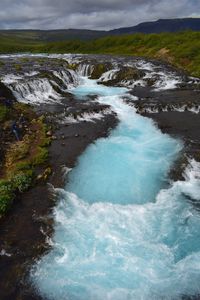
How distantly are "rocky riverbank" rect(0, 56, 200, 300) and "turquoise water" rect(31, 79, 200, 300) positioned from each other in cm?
94

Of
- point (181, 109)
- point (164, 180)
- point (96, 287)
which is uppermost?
point (181, 109)

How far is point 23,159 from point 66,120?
11492 mm

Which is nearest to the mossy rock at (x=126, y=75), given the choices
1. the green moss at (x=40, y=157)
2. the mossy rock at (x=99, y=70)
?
the mossy rock at (x=99, y=70)

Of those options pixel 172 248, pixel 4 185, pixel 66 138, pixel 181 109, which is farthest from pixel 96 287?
pixel 181 109

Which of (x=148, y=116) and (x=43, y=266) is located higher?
(x=148, y=116)

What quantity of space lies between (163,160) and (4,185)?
13.4m

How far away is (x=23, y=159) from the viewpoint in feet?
89.5

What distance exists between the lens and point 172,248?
680 inches

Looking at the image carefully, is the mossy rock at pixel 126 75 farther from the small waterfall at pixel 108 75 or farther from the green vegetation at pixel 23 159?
the green vegetation at pixel 23 159

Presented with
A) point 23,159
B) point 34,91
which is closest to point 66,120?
point 23,159

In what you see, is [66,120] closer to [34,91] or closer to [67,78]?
[34,91]

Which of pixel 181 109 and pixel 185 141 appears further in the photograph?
pixel 181 109

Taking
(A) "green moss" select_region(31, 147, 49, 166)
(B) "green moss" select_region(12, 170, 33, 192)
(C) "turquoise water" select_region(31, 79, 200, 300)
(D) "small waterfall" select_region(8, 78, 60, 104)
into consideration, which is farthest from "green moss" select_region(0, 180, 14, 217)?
(D) "small waterfall" select_region(8, 78, 60, 104)

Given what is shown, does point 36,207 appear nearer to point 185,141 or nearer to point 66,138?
point 66,138
